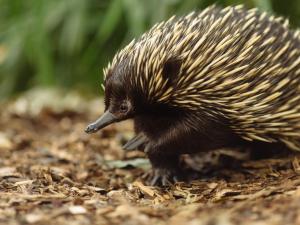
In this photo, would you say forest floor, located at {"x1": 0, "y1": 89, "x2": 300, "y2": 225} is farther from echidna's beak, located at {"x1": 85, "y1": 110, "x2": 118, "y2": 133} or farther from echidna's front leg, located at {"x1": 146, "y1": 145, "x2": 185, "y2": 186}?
echidna's beak, located at {"x1": 85, "y1": 110, "x2": 118, "y2": 133}

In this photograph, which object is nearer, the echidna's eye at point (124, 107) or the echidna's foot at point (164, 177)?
the echidna's eye at point (124, 107)

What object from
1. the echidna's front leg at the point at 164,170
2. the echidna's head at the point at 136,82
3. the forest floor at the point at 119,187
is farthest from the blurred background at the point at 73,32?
the echidna's head at the point at 136,82

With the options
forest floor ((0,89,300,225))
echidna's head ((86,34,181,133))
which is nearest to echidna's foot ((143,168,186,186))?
forest floor ((0,89,300,225))

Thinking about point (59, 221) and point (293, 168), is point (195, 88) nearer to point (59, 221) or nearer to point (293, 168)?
point (293, 168)

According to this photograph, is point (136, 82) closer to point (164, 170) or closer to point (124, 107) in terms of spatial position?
point (124, 107)

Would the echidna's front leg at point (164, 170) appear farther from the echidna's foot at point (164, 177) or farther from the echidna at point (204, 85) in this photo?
the echidna at point (204, 85)

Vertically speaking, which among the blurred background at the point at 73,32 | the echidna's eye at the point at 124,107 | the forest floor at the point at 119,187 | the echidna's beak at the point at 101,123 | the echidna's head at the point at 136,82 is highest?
the blurred background at the point at 73,32
